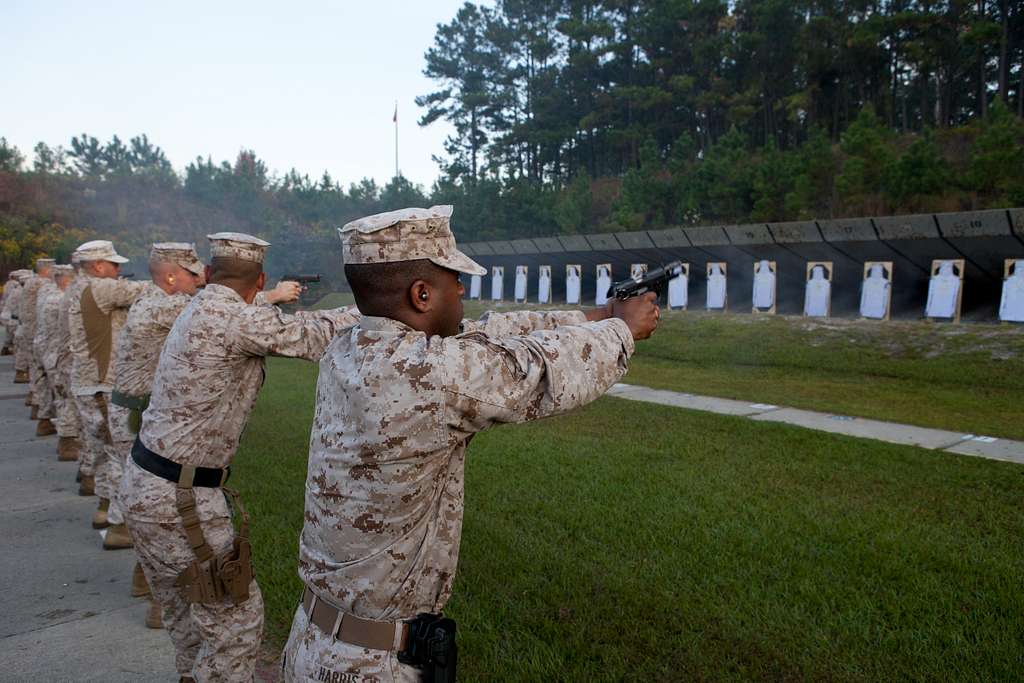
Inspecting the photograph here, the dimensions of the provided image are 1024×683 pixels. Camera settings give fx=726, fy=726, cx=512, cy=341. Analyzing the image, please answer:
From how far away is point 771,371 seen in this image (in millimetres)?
11781

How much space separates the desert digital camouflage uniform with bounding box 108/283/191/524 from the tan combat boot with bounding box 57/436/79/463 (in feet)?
14.7

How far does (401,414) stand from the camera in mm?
1615

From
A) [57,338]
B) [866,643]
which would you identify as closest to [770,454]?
[866,643]

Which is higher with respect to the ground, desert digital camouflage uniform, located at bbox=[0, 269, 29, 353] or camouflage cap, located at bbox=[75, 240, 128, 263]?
camouflage cap, located at bbox=[75, 240, 128, 263]

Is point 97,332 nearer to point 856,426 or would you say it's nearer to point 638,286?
point 638,286

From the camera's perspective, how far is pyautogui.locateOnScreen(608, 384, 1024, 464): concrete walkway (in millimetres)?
6445

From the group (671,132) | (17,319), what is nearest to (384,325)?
(17,319)

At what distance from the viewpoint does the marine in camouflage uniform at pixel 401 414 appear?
1611 millimetres

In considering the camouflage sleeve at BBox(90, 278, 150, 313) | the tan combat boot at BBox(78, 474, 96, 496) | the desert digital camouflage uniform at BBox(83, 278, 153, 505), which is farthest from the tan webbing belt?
the tan combat boot at BBox(78, 474, 96, 496)

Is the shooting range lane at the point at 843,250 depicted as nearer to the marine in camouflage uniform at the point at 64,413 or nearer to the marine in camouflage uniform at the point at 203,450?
the marine in camouflage uniform at the point at 64,413

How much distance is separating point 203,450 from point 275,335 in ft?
1.82

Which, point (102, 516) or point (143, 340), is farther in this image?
point (102, 516)

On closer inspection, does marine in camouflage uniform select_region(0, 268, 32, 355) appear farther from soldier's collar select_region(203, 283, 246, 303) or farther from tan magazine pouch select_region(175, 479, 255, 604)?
tan magazine pouch select_region(175, 479, 255, 604)

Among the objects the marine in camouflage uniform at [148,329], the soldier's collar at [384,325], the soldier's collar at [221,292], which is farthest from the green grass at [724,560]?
the soldier's collar at [384,325]
